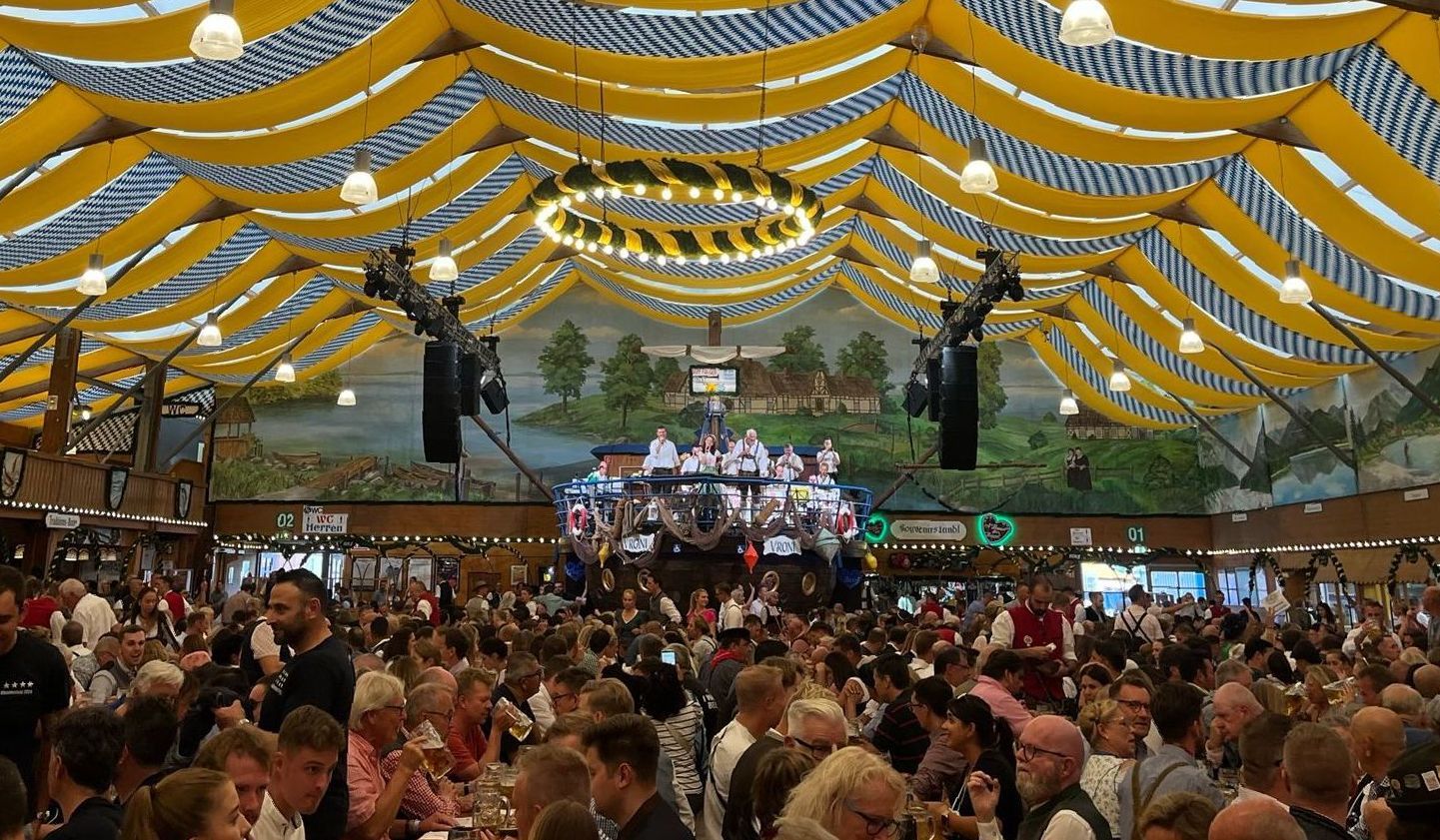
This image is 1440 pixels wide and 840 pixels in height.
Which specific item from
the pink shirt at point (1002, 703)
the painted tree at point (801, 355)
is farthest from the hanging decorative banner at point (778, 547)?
the pink shirt at point (1002, 703)

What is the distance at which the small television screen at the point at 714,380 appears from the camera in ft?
69.7

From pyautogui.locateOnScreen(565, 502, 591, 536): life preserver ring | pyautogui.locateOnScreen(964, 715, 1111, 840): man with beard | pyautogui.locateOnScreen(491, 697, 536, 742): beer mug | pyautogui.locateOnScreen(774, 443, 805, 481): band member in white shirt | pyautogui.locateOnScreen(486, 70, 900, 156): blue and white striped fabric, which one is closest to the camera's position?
pyautogui.locateOnScreen(964, 715, 1111, 840): man with beard

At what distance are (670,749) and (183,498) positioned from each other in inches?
798

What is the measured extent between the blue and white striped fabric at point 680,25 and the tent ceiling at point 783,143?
31mm

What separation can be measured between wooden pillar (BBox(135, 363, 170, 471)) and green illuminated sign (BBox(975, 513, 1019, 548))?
55.0 ft

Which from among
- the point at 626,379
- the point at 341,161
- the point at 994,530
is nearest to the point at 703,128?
the point at 341,161

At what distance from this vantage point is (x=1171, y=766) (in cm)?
306

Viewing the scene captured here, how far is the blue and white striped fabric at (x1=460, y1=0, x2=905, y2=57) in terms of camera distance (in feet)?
33.3

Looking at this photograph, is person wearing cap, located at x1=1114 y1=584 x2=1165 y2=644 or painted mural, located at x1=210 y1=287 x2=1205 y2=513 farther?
painted mural, located at x1=210 y1=287 x2=1205 y2=513

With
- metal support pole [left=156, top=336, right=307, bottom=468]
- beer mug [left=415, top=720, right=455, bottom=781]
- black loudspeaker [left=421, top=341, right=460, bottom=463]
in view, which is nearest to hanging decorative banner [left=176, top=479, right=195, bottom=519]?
metal support pole [left=156, top=336, right=307, bottom=468]

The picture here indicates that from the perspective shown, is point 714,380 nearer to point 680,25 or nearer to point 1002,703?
point 680,25

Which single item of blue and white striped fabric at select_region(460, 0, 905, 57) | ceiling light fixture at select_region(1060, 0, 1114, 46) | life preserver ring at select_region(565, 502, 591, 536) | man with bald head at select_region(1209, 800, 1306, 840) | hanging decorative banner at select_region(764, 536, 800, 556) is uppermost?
blue and white striped fabric at select_region(460, 0, 905, 57)

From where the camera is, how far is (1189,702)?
3.47 m

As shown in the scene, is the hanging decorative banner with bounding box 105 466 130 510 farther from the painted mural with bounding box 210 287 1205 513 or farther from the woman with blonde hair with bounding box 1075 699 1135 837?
the woman with blonde hair with bounding box 1075 699 1135 837
